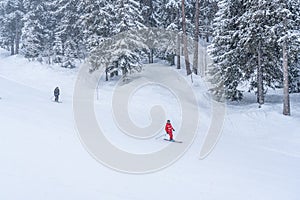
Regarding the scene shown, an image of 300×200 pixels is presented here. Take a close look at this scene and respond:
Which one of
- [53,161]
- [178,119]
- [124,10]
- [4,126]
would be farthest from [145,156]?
[124,10]

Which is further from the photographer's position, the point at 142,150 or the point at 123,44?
the point at 123,44

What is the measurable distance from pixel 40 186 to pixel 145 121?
11536 mm

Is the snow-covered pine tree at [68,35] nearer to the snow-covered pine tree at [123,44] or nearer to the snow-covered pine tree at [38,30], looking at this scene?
the snow-covered pine tree at [38,30]

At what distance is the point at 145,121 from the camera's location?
18797 mm

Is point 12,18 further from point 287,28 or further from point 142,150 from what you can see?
point 142,150

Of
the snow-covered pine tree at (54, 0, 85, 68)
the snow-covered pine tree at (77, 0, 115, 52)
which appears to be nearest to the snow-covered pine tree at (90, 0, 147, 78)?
the snow-covered pine tree at (77, 0, 115, 52)

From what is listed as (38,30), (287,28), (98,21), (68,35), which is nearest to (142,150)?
(287,28)

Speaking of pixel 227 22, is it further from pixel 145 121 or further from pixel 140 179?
pixel 140 179

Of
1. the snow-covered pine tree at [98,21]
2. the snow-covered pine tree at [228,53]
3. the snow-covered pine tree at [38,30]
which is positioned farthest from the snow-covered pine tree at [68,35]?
the snow-covered pine tree at [228,53]

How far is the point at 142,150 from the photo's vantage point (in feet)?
40.4

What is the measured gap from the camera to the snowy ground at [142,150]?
8.00 metres

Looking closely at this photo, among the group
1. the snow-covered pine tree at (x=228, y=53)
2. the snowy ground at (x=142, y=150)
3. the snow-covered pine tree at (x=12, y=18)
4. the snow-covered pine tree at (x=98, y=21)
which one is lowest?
the snowy ground at (x=142, y=150)

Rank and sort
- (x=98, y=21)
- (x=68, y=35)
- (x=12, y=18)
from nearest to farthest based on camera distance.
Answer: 1. (x=98, y=21)
2. (x=68, y=35)
3. (x=12, y=18)

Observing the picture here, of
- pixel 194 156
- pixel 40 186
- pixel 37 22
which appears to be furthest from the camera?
pixel 37 22
